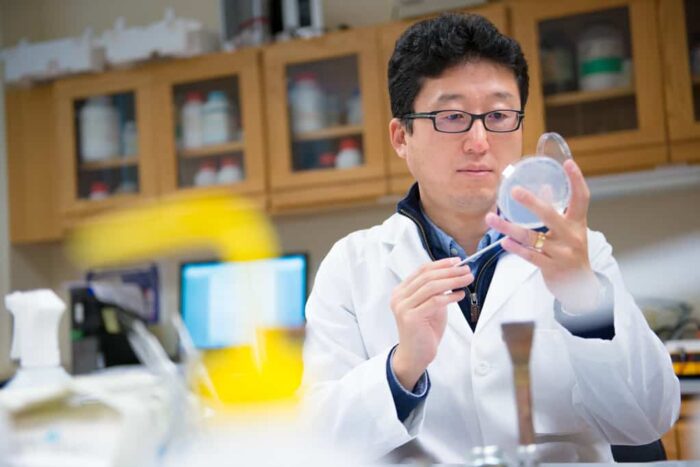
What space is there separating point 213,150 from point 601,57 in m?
1.37

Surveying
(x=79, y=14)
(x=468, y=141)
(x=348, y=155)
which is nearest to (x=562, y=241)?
(x=468, y=141)

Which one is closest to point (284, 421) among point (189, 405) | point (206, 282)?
point (189, 405)

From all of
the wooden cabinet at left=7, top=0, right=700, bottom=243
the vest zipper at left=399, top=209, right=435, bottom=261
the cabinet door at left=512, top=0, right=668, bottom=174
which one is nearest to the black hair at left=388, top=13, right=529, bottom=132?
the vest zipper at left=399, top=209, right=435, bottom=261

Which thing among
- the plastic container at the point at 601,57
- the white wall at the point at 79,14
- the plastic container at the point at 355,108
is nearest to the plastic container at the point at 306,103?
the plastic container at the point at 355,108

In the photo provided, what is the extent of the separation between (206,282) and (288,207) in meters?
0.45

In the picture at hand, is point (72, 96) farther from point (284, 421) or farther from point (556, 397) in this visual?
point (284, 421)

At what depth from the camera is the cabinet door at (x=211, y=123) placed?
9.41 ft

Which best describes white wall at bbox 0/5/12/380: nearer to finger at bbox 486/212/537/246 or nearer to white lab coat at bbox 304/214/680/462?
white lab coat at bbox 304/214/680/462

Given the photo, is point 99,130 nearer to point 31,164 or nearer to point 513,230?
point 31,164

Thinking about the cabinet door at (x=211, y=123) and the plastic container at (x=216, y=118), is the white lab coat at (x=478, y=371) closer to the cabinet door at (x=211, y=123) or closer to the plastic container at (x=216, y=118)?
the cabinet door at (x=211, y=123)

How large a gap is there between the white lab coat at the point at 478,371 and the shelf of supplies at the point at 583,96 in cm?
133

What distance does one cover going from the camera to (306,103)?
287 centimetres

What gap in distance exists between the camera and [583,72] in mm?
2547

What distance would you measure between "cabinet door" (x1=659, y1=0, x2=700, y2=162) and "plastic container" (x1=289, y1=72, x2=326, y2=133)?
1.14 meters
